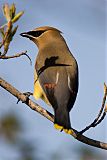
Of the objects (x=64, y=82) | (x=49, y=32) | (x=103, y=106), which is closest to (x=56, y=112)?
(x=64, y=82)

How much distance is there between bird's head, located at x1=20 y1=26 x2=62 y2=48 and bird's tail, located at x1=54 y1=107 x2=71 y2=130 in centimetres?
137

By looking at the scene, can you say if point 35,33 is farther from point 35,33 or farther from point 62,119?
point 62,119

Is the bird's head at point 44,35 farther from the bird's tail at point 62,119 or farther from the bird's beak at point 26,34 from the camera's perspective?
the bird's tail at point 62,119

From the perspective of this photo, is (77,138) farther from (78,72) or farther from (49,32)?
(49,32)

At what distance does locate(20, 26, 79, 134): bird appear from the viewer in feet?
Result: 14.5

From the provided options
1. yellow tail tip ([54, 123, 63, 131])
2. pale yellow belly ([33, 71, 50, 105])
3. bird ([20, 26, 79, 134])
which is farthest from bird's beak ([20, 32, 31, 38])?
yellow tail tip ([54, 123, 63, 131])

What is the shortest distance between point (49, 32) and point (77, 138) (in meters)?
2.15

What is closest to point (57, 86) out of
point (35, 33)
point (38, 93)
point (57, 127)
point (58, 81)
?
point (58, 81)

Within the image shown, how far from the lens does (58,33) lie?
5.88 metres

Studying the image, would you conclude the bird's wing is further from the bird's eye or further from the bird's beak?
the bird's eye

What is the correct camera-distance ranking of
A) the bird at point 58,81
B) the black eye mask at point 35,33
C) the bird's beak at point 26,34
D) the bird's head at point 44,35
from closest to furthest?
the bird at point 58,81, the bird's beak at point 26,34, the black eye mask at point 35,33, the bird's head at point 44,35

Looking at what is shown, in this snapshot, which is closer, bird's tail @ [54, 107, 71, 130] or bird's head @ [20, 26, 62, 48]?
bird's tail @ [54, 107, 71, 130]

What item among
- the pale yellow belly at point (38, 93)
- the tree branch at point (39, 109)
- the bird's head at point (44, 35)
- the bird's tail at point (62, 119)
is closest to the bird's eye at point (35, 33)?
the bird's head at point (44, 35)

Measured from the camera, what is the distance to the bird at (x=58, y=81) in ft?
14.5
